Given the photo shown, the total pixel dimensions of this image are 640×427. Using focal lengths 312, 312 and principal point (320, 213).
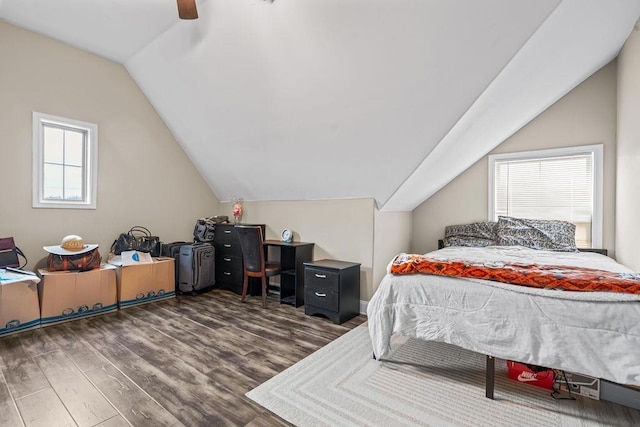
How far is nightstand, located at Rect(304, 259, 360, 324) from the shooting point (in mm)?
3170

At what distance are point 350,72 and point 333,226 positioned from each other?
1831mm

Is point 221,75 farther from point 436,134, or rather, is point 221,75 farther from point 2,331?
point 2,331

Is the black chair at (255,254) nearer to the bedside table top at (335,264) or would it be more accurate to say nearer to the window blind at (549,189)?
the bedside table top at (335,264)

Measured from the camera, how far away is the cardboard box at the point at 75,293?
3055 millimetres

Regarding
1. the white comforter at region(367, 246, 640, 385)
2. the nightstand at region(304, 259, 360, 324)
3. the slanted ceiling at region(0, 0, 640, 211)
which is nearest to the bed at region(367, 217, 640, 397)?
the white comforter at region(367, 246, 640, 385)

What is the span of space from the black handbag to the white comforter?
320 centimetres

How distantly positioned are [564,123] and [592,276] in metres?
2.67

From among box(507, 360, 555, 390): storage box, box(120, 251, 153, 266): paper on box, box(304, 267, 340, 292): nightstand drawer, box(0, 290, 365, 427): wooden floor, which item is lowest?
box(0, 290, 365, 427): wooden floor

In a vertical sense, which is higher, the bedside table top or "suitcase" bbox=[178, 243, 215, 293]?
the bedside table top

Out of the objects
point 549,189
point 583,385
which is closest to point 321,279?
point 583,385

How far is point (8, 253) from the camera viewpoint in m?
3.11

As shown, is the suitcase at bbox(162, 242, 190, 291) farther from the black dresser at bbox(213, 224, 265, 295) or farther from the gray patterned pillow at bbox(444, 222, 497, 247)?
the gray patterned pillow at bbox(444, 222, 497, 247)

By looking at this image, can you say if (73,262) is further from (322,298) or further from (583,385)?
(583,385)

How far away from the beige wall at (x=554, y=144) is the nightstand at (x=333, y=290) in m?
1.66
